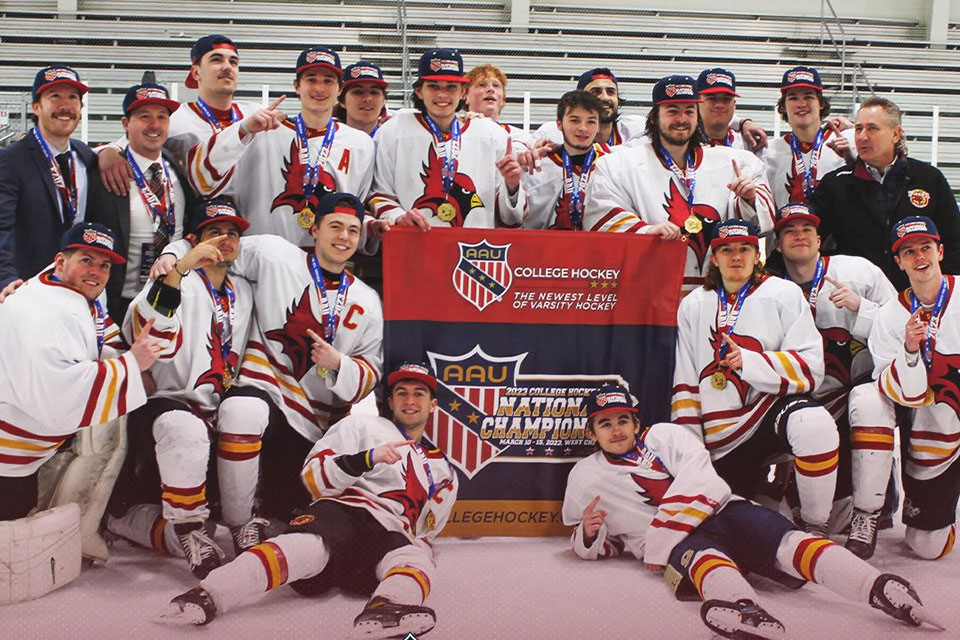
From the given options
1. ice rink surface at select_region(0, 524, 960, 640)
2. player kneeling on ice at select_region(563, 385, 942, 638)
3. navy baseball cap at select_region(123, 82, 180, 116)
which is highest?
navy baseball cap at select_region(123, 82, 180, 116)

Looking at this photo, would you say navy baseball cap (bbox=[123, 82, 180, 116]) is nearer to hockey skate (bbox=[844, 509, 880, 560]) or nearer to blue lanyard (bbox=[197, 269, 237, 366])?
blue lanyard (bbox=[197, 269, 237, 366])

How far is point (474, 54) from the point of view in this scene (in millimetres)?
11922

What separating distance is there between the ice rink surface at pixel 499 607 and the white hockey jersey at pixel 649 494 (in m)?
0.09

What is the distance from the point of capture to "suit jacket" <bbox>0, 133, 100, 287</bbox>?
11.9 feet

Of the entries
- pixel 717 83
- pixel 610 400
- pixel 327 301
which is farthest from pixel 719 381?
pixel 717 83

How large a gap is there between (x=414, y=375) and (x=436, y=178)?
3.34 ft

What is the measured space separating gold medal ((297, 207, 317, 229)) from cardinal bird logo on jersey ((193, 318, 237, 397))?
66 centimetres

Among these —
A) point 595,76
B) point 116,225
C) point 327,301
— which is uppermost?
point 595,76

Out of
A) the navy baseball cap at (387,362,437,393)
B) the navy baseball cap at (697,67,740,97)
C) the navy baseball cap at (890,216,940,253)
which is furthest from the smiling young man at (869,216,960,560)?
the navy baseball cap at (387,362,437,393)

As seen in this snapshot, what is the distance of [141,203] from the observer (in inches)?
149

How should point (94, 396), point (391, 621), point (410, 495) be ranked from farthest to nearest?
point (410, 495) < point (94, 396) < point (391, 621)

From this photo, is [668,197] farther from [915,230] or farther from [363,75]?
[363,75]

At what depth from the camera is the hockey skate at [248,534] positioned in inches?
128

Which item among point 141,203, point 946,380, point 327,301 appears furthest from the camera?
point 141,203
